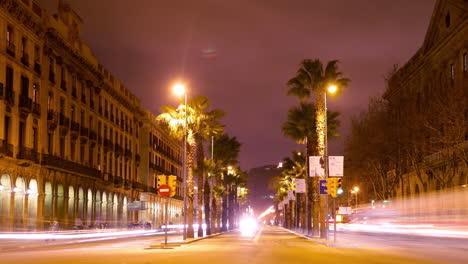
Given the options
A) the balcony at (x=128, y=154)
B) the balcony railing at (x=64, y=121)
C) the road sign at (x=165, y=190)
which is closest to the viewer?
the road sign at (x=165, y=190)

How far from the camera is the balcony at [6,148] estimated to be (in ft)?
147

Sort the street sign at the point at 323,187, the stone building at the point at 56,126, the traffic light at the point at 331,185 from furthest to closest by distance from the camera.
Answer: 1. the stone building at the point at 56,126
2. the street sign at the point at 323,187
3. the traffic light at the point at 331,185

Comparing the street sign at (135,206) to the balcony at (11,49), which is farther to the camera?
the street sign at (135,206)

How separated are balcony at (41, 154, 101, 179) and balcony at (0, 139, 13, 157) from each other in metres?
6.41

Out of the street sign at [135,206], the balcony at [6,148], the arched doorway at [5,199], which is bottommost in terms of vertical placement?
the street sign at [135,206]

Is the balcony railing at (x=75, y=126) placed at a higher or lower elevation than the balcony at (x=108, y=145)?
higher

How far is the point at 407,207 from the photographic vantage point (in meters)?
68.2

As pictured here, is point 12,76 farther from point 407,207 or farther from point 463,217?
point 407,207

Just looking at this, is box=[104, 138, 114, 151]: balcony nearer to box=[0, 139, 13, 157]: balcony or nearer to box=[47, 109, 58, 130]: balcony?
box=[47, 109, 58, 130]: balcony

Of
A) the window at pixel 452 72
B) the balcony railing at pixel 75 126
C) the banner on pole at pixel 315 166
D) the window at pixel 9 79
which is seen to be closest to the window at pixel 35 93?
the window at pixel 9 79

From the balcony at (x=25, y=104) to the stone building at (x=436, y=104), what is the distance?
30.5m

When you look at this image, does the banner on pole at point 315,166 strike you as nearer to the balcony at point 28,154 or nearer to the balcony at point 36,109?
the balcony at point 28,154

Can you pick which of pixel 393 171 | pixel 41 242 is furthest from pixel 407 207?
pixel 41 242

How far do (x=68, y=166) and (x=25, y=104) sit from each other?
426 inches
